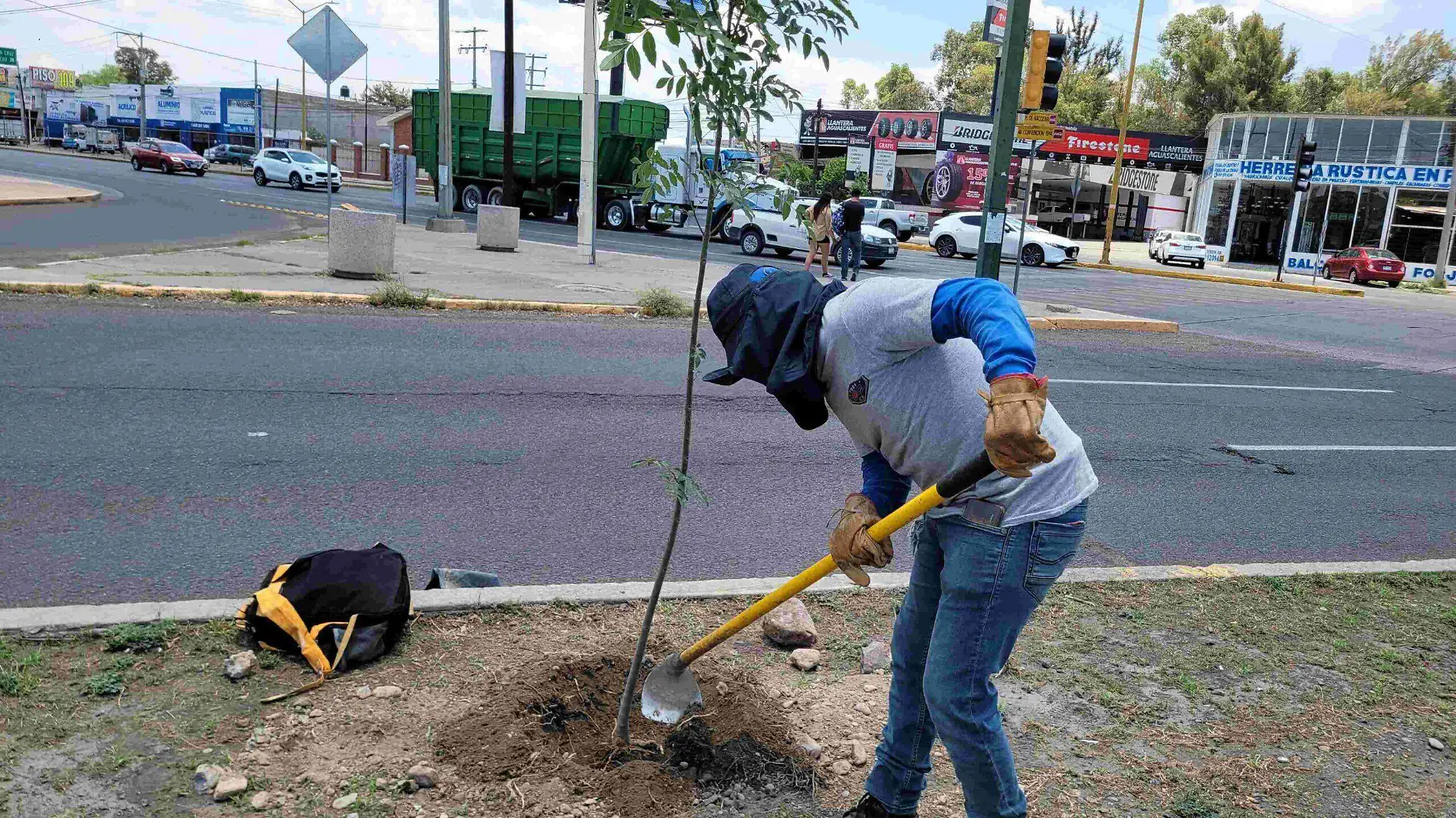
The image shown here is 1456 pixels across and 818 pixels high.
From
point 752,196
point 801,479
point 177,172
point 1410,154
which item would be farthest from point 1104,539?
point 177,172

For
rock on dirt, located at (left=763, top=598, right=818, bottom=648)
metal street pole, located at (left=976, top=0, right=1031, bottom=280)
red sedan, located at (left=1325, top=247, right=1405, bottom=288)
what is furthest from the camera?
red sedan, located at (left=1325, top=247, right=1405, bottom=288)

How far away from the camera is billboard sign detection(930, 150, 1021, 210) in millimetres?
44656

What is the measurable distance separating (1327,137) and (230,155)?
55097 millimetres

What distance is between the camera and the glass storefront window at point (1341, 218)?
1556 inches

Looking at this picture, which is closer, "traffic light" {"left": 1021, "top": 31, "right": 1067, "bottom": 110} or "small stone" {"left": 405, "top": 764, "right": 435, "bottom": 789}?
"small stone" {"left": 405, "top": 764, "right": 435, "bottom": 789}

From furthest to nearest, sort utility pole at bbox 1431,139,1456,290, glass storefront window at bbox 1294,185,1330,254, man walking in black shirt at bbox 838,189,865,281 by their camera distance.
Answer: glass storefront window at bbox 1294,185,1330,254 → utility pole at bbox 1431,139,1456,290 → man walking in black shirt at bbox 838,189,865,281

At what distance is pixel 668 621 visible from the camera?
13.0 feet

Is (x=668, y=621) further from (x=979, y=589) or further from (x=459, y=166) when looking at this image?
(x=459, y=166)

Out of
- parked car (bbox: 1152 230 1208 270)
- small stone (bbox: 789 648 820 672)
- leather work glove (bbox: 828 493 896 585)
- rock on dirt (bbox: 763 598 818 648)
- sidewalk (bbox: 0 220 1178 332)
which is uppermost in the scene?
parked car (bbox: 1152 230 1208 270)

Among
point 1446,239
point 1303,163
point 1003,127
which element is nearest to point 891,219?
point 1303,163

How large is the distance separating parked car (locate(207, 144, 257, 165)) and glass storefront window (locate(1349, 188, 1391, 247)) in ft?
179

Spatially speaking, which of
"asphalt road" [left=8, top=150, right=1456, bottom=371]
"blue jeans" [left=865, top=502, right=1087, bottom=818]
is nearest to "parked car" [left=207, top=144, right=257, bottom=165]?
"asphalt road" [left=8, top=150, right=1456, bottom=371]

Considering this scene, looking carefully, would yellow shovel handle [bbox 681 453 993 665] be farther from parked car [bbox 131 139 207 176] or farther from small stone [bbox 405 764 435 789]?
parked car [bbox 131 139 207 176]

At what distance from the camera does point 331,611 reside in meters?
3.49
